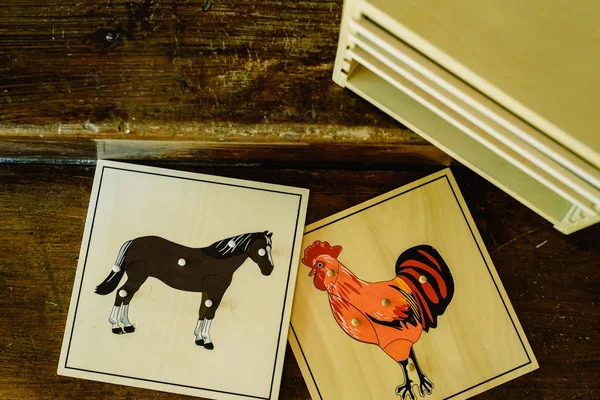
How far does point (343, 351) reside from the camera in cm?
74

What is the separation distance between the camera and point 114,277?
0.75 metres

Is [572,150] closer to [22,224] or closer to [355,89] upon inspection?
[355,89]

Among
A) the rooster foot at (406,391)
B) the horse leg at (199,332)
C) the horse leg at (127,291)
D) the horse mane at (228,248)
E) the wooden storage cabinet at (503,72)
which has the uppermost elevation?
the wooden storage cabinet at (503,72)

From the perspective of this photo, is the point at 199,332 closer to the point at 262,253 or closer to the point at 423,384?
the point at 262,253

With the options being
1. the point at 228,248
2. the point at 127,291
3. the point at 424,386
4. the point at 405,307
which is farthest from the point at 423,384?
the point at 127,291

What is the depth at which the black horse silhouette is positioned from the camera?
2.44ft

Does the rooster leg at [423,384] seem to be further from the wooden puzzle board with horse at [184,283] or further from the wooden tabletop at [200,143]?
the wooden puzzle board with horse at [184,283]

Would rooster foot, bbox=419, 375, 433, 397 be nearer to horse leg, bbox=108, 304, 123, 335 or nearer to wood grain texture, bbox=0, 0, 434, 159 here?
wood grain texture, bbox=0, 0, 434, 159

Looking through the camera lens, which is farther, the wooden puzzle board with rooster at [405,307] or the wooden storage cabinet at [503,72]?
the wooden puzzle board with rooster at [405,307]

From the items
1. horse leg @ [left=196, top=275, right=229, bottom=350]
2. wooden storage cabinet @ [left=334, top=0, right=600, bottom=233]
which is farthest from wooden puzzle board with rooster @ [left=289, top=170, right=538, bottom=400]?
wooden storage cabinet @ [left=334, top=0, right=600, bottom=233]

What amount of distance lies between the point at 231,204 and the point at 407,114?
0.31 m

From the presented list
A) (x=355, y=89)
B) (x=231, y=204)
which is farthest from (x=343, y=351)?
(x=355, y=89)

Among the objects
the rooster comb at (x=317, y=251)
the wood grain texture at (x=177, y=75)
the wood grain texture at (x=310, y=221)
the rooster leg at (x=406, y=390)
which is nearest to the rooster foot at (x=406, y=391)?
the rooster leg at (x=406, y=390)

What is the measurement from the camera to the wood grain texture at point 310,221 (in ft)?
2.44
